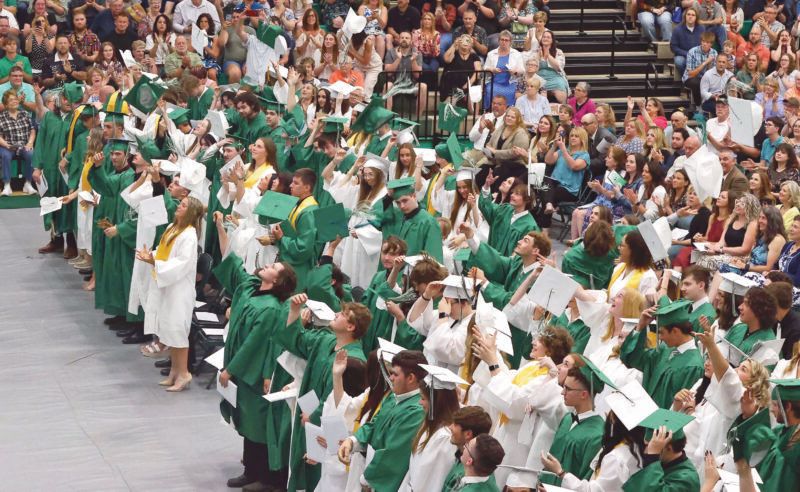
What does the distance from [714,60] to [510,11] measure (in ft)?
9.93

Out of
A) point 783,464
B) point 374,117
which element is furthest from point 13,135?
point 783,464

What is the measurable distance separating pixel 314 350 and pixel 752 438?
305cm

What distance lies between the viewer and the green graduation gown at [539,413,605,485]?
7465 millimetres

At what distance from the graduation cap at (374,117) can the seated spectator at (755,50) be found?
21.9 feet

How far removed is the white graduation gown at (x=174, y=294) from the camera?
12.2m

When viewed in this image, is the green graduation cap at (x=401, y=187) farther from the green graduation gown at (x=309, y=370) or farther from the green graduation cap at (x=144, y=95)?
the green graduation cap at (x=144, y=95)

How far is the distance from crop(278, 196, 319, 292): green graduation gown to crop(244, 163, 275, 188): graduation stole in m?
1.66

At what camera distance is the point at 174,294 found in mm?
12438

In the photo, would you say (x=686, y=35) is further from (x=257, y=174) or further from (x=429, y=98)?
(x=257, y=174)

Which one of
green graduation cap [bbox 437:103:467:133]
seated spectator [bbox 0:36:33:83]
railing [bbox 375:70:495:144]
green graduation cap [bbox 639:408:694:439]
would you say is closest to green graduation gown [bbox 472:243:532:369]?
green graduation cap [bbox 639:408:694:439]

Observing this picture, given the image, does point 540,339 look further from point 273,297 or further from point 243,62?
point 243,62

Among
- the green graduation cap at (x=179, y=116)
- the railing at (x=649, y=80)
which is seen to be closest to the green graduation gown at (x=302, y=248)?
the green graduation cap at (x=179, y=116)

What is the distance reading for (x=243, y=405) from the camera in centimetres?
1003

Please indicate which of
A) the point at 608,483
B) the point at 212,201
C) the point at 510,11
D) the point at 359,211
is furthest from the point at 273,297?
the point at 510,11
